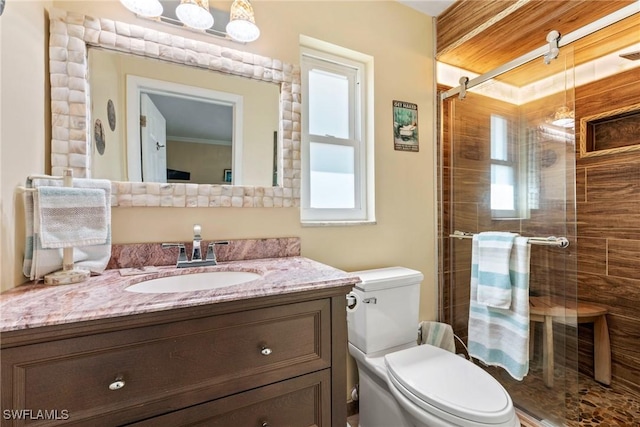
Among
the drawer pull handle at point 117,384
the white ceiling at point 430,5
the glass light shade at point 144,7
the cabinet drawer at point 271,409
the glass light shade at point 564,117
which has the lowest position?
the cabinet drawer at point 271,409

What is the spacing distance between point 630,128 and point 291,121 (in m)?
2.21

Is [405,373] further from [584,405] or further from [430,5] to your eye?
[430,5]

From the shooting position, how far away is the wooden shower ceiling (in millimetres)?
1473

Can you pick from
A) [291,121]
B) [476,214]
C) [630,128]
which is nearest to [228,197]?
[291,121]

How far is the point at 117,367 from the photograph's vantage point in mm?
664

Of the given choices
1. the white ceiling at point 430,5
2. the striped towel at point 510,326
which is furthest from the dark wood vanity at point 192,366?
the white ceiling at point 430,5

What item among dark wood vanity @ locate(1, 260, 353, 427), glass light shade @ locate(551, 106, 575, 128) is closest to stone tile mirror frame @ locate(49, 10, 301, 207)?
dark wood vanity @ locate(1, 260, 353, 427)

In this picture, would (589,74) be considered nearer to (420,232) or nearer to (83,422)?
(420,232)

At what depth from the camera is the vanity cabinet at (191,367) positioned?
0.61 metres

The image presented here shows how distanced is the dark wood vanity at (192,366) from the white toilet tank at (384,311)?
471 millimetres

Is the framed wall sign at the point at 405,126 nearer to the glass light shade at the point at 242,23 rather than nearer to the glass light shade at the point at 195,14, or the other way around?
the glass light shade at the point at 242,23

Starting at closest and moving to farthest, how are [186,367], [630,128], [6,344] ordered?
[6,344]
[186,367]
[630,128]

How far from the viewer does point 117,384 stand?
0.66 m

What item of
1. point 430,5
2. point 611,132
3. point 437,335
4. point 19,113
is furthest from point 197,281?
point 611,132
